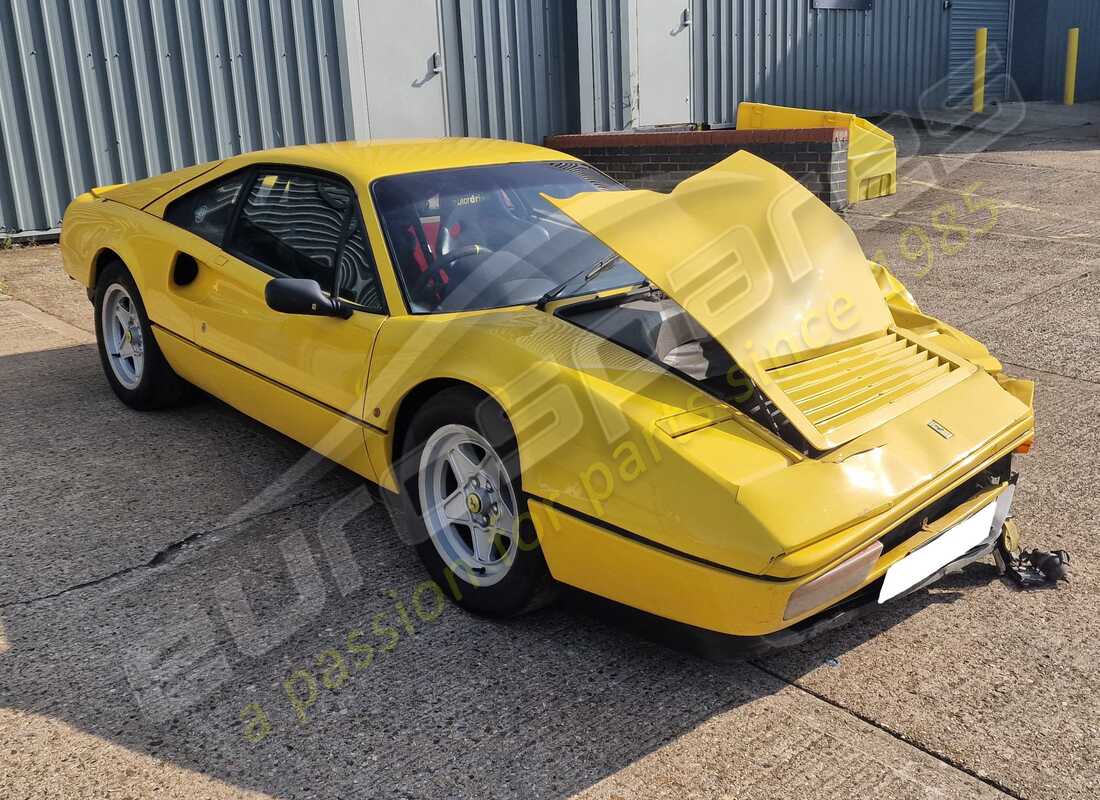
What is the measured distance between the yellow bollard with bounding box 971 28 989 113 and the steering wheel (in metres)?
15.0

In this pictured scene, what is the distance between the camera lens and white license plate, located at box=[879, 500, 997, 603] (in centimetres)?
259

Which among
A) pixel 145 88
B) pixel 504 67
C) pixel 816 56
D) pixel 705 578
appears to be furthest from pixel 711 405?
pixel 816 56

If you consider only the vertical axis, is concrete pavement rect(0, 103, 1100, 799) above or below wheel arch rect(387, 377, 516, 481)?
below

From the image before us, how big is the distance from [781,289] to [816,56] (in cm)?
1178

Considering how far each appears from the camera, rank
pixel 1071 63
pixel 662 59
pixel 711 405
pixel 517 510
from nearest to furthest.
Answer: pixel 711 405 → pixel 517 510 → pixel 662 59 → pixel 1071 63

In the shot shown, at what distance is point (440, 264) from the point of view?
3330 mm

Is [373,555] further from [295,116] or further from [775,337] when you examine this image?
[295,116]

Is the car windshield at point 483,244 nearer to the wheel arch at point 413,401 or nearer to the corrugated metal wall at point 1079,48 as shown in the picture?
the wheel arch at point 413,401

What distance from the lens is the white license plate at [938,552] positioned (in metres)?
2.59

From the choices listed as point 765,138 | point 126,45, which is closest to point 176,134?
point 126,45

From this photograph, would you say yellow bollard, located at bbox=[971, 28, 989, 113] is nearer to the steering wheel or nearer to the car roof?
the car roof

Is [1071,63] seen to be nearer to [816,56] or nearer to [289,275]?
[816,56]

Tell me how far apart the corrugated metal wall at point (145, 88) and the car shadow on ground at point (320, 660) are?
17.4 ft

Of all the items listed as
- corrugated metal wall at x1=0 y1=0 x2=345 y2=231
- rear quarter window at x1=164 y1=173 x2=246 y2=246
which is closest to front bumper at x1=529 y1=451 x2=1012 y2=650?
rear quarter window at x1=164 y1=173 x2=246 y2=246
